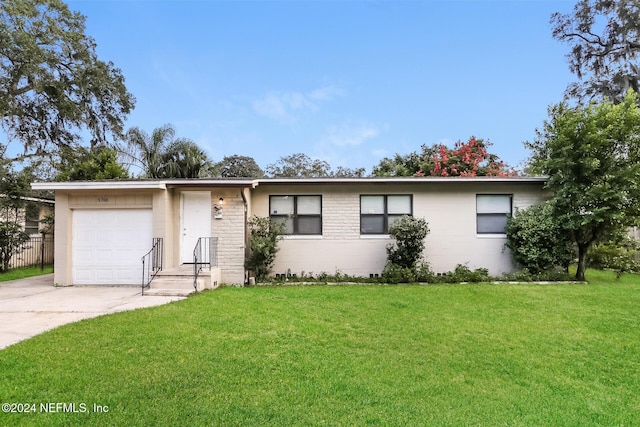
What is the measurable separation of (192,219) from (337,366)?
7180 millimetres

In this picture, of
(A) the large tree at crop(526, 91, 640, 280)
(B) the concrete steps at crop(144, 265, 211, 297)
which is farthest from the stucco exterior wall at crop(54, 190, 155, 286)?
(A) the large tree at crop(526, 91, 640, 280)

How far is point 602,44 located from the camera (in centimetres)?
1872

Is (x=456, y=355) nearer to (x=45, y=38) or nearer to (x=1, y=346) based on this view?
(x=1, y=346)

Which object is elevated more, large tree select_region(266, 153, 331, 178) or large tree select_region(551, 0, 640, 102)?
large tree select_region(551, 0, 640, 102)

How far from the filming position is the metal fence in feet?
47.1

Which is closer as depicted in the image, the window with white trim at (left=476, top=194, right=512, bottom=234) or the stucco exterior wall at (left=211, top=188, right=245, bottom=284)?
the stucco exterior wall at (left=211, top=188, right=245, bottom=284)

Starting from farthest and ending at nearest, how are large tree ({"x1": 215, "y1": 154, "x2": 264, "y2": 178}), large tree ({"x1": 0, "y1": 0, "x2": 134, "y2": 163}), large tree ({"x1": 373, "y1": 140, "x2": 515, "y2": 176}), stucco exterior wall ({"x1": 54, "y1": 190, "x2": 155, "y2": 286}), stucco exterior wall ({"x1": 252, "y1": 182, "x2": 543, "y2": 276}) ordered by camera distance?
large tree ({"x1": 215, "y1": 154, "x2": 264, "y2": 178}) < large tree ({"x1": 373, "y1": 140, "x2": 515, "y2": 176}) < large tree ({"x1": 0, "y1": 0, "x2": 134, "y2": 163}) < stucco exterior wall ({"x1": 252, "y1": 182, "x2": 543, "y2": 276}) < stucco exterior wall ({"x1": 54, "y1": 190, "x2": 155, "y2": 286})

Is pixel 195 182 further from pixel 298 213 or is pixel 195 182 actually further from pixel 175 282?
pixel 298 213

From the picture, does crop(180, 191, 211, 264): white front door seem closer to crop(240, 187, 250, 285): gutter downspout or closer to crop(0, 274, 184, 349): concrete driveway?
crop(240, 187, 250, 285): gutter downspout

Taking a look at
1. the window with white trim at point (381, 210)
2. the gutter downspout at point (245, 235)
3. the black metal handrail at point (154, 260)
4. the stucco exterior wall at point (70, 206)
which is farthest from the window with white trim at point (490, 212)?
the stucco exterior wall at point (70, 206)

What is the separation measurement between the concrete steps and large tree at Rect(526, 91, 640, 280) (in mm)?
9684

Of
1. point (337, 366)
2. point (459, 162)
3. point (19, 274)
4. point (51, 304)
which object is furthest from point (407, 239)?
point (19, 274)

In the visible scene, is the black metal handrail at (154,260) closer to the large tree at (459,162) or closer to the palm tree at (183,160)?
the palm tree at (183,160)

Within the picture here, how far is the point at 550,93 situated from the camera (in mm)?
19062
